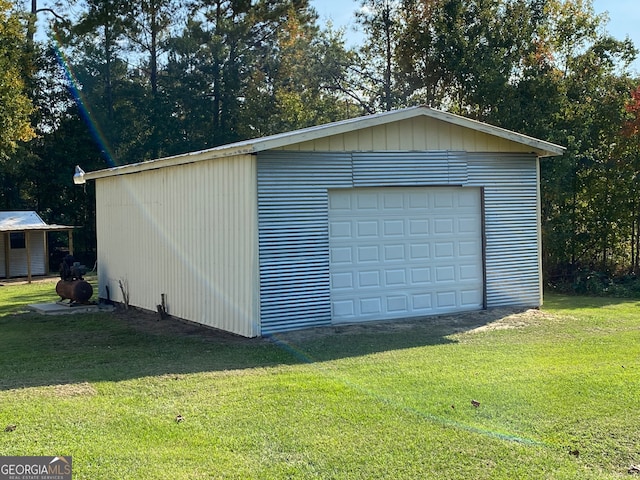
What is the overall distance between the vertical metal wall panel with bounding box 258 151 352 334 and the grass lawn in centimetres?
38

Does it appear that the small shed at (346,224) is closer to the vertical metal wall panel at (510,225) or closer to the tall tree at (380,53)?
the vertical metal wall panel at (510,225)

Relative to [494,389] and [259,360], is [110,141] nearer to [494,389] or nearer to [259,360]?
[259,360]

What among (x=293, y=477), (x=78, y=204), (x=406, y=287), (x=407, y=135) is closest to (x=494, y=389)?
(x=293, y=477)

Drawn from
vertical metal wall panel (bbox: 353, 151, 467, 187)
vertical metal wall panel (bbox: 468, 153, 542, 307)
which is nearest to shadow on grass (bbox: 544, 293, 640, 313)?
vertical metal wall panel (bbox: 468, 153, 542, 307)

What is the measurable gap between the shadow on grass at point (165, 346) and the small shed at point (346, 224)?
0.42 m

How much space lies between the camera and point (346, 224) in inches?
394

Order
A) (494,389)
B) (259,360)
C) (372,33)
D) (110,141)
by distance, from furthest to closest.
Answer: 1. (110,141)
2. (372,33)
3. (259,360)
4. (494,389)

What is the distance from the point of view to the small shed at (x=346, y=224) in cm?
927

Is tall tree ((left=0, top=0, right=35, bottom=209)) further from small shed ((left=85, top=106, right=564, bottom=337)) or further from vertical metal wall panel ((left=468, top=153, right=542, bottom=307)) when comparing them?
vertical metal wall panel ((left=468, top=153, right=542, bottom=307))

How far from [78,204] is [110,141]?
302cm

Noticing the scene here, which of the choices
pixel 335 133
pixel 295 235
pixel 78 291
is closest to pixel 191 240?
pixel 295 235

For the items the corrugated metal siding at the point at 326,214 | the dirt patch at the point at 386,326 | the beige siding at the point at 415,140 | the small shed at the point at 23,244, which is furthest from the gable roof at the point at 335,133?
the small shed at the point at 23,244

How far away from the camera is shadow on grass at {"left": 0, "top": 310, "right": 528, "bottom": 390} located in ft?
23.9

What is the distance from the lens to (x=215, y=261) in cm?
995
